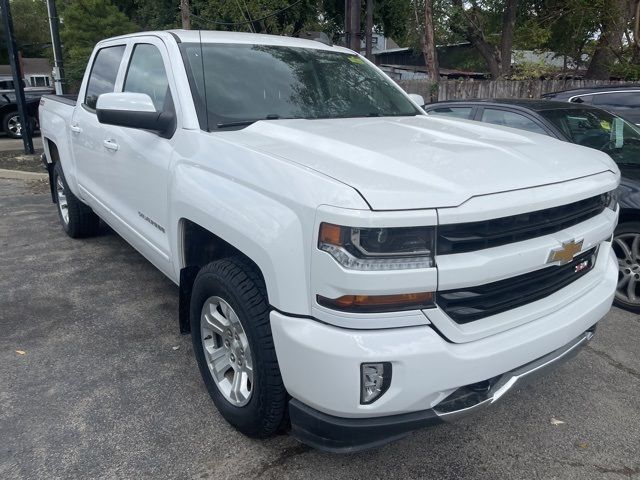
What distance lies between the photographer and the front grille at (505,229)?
194cm

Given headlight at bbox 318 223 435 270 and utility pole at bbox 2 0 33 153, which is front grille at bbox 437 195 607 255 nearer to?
headlight at bbox 318 223 435 270

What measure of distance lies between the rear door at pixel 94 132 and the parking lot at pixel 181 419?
93 cm

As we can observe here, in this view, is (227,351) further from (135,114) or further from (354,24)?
(354,24)

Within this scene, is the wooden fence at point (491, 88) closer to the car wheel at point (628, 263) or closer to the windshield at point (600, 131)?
the windshield at point (600, 131)

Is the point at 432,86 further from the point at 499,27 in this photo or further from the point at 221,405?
the point at 499,27

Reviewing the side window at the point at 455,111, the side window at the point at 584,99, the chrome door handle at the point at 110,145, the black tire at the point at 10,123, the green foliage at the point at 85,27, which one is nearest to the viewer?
the chrome door handle at the point at 110,145

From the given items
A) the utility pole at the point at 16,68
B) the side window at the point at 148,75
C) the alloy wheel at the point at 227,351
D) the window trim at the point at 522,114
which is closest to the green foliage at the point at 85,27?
the utility pole at the point at 16,68

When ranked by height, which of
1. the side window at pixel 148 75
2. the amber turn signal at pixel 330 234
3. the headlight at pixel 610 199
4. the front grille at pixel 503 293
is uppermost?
the side window at pixel 148 75

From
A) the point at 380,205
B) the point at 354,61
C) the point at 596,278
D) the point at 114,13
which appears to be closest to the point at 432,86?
the point at 354,61

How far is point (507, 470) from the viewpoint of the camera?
2.45 m

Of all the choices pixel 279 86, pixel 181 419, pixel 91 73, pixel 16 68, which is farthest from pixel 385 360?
pixel 16 68

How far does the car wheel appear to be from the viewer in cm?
409

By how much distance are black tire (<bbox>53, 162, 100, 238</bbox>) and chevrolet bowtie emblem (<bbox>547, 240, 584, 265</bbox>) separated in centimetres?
465

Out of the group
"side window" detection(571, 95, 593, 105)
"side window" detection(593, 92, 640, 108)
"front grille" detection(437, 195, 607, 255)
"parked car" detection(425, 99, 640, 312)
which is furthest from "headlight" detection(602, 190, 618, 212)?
"side window" detection(593, 92, 640, 108)
